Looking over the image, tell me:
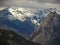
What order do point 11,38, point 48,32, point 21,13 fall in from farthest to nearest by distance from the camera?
point 21,13 < point 48,32 < point 11,38

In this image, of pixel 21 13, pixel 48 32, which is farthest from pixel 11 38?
pixel 48 32

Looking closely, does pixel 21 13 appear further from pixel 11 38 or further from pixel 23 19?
pixel 11 38

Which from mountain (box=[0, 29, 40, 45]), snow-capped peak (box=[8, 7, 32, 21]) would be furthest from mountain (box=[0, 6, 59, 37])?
mountain (box=[0, 29, 40, 45])

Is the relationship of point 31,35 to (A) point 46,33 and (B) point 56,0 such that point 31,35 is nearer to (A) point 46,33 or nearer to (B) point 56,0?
(A) point 46,33

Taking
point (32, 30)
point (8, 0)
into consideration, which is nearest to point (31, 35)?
point (32, 30)

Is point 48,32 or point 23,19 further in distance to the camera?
point 48,32

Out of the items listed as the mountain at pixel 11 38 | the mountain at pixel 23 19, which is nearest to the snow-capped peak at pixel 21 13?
the mountain at pixel 23 19
